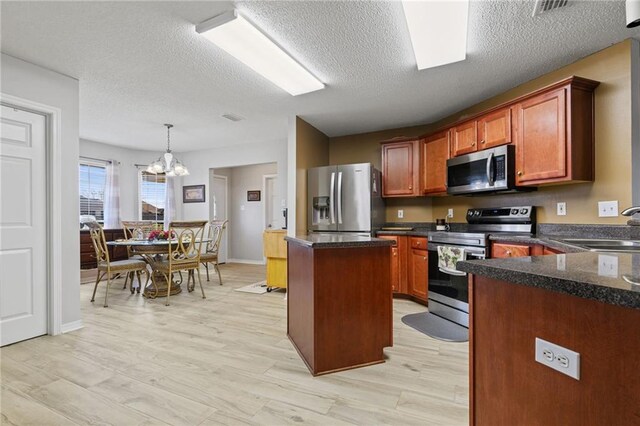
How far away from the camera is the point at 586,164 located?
246 cm

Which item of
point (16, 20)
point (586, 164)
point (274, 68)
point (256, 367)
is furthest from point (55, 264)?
point (586, 164)

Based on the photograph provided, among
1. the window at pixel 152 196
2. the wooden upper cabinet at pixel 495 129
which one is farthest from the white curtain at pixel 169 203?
the wooden upper cabinet at pixel 495 129

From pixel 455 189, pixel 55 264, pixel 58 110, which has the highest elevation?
pixel 58 110

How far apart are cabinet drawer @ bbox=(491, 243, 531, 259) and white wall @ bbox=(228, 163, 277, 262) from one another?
5.10m

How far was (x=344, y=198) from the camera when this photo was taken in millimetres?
4055

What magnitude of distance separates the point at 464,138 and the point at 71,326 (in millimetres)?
4492

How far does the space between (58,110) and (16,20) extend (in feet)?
2.80

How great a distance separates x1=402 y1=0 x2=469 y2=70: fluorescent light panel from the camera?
1883 millimetres

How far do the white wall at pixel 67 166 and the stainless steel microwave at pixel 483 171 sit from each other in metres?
4.00

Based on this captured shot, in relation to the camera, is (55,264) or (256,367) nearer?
(256,367)

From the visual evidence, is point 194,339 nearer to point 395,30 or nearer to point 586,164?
point 395,30

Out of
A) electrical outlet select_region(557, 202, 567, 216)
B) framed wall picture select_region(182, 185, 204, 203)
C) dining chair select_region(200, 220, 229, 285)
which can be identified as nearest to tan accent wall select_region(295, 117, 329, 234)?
dining chair select_region(200, 220, 229, 285)

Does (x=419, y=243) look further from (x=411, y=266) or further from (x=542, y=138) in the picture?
(x=542, y=138)

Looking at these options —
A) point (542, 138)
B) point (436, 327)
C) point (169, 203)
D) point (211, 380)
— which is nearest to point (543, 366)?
point (211, 380)
